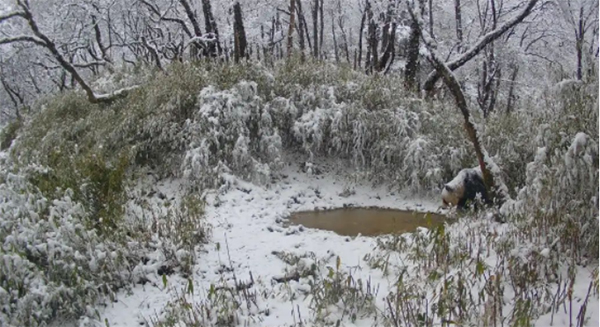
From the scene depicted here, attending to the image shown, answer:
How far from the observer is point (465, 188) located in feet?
20.2

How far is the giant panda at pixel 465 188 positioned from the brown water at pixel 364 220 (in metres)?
0.30

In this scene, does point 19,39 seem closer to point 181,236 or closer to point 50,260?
point 181,236

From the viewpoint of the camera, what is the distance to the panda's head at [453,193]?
6.19m

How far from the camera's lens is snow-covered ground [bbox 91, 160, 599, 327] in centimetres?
368

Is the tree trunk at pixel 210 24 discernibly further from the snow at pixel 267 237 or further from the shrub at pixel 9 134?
the snow at pixel 267 237

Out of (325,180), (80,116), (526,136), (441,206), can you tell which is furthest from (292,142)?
(80,116)

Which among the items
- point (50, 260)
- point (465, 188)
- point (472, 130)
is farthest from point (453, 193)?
point (50, 260)

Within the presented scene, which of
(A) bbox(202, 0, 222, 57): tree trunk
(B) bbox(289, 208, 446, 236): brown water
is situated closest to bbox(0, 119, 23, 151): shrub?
(A) bbox(202, 0, 222, 57): tree trunk

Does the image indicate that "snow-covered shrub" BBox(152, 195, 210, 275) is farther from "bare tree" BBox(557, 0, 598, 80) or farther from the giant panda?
"bare tree" BBox(557, 0, 598, 80)

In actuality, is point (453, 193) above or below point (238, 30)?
below

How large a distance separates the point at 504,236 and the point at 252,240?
256cm

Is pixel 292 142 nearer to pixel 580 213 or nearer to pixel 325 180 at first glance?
pixel 325 180

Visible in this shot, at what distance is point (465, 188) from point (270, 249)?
2.82 m

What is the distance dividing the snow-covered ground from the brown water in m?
0.21
